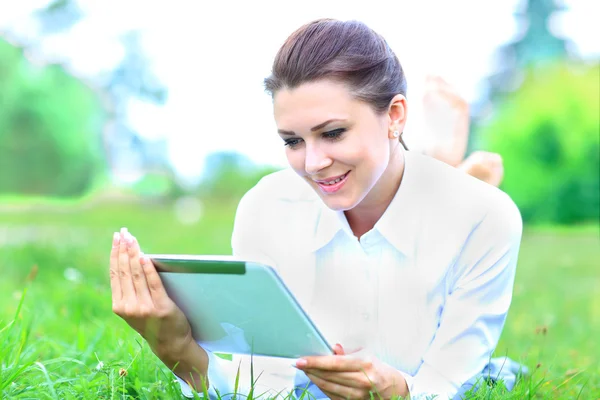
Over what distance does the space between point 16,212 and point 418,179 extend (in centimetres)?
1323

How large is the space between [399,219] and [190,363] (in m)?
0.79

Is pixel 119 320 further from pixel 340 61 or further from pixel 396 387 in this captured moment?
pixel 340 61

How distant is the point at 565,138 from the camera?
1488cm

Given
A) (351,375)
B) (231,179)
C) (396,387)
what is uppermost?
(351,375)

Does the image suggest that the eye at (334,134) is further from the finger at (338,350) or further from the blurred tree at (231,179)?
the blurred tree at (231,179)

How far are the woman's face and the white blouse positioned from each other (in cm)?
24

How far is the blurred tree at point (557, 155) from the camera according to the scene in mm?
14766

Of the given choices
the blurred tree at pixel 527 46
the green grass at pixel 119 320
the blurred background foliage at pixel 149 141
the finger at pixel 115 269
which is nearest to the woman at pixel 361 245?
the finger at pixel 115 269

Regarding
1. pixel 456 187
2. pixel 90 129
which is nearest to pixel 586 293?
pixel 456 187

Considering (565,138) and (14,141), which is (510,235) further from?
(14,141)

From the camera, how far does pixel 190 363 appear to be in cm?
245

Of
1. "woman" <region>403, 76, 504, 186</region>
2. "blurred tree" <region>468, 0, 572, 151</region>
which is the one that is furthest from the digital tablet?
"blurred tree" <region>468, 0, 572, 151</region>

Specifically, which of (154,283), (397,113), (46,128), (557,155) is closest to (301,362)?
(154,283)

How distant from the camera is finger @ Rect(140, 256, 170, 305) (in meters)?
2.15
